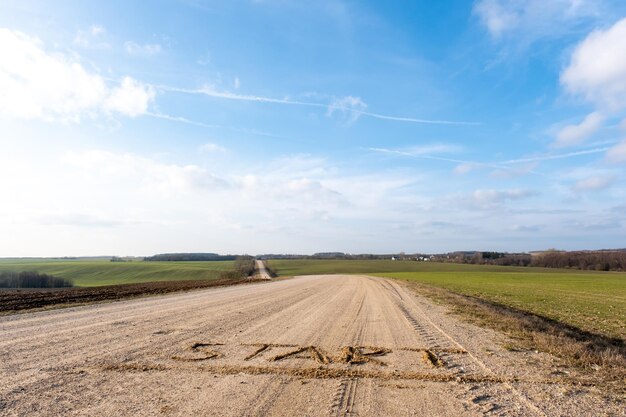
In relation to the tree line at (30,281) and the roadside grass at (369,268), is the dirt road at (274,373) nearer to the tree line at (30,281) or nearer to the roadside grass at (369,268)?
the tree line at (30,281)

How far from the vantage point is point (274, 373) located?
710 centimetres

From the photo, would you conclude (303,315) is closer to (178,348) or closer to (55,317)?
(178,348)

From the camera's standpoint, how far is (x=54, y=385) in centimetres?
621

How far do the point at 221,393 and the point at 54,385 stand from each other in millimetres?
2738

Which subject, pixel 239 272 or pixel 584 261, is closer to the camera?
pixel 239 272

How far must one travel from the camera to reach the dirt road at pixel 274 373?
5516mm

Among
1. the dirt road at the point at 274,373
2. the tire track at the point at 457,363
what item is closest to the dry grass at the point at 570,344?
the dirt road at the point at 274,373

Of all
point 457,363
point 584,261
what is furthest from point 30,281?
point 584,261

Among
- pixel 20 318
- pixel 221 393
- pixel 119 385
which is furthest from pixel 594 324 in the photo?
pixel 20 318

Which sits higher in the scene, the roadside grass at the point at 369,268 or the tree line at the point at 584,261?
the tree line at the point at 584,261

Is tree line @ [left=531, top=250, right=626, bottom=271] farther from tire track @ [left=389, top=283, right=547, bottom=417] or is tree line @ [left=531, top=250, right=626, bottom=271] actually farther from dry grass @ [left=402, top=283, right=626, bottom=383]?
tire track @ [left=389, top=283, right=547, bottom=417]

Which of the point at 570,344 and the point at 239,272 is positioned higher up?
the point at 570,344

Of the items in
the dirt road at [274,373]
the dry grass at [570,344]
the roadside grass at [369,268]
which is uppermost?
the dirt road at [274,373]

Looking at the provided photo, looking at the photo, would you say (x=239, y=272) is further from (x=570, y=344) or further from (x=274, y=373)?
(x=274, y=373)
